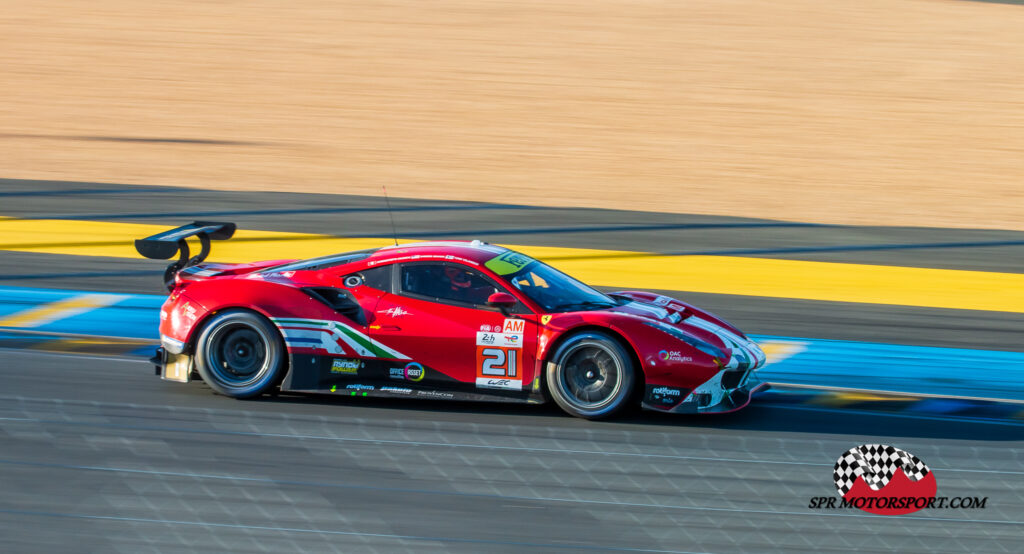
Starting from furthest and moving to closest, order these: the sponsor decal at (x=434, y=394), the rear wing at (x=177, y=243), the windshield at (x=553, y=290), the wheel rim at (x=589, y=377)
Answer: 1. the rear wing at (x=177, y=243)
2. the windshield at (x=553, y=290)
3. the sponsor decal at (x=434, y=394)
4. the wheel rim at (x=589, y=377)

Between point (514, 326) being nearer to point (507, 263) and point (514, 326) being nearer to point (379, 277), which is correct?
point (507, 263)

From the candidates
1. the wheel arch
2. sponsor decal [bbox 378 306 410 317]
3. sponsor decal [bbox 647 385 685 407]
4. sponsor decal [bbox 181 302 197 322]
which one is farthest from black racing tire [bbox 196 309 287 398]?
sponsor decal [bbox 647 385 685 407]

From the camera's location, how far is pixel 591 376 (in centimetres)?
743

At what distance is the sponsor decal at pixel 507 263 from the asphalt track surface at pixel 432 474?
91cm

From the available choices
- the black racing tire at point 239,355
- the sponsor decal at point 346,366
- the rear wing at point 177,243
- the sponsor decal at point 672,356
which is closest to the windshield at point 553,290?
the sponsor decal at point 672,356

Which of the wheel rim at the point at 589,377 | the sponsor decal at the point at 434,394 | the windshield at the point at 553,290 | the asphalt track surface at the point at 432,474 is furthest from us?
the windshield at the point at 553,290

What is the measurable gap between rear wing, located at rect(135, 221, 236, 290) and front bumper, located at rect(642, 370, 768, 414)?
3.26m

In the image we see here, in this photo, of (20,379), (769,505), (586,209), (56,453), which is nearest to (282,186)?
(586,209)

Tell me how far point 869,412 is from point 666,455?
1808 mm

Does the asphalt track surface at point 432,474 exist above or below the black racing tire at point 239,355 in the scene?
below

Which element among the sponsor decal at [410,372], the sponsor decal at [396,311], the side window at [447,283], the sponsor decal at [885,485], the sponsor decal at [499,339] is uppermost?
the side window at [447,283]

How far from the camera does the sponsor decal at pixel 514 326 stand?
292 inches

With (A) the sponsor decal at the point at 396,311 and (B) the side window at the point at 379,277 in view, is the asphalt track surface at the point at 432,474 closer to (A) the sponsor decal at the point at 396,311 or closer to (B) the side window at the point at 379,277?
(A) the sponsor decal at the point at 396,311

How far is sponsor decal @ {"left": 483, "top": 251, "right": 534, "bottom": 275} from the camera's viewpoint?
766 centimetres
